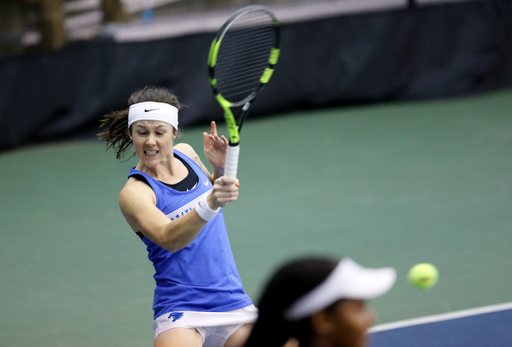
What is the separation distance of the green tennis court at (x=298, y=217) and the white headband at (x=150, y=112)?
170 centimetres

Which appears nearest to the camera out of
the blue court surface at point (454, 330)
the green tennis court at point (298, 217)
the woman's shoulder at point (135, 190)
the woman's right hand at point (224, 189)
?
the woman's right hand at point (224, 189)

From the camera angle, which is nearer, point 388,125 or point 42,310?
point 42,310

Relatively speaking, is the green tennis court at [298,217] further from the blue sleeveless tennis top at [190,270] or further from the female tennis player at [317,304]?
the female tennis player at [317,304]

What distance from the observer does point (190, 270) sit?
277 cm

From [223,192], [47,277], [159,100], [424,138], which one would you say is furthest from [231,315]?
[424,138]

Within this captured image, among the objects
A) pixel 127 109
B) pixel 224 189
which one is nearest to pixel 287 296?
pixel 224 189

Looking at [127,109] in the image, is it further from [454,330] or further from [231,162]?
[454,330]

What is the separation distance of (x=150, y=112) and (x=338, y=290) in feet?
4.67

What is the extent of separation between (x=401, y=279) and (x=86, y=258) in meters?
2.30

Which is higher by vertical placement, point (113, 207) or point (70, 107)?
point (70, 107)

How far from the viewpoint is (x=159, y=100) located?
9.33 feet

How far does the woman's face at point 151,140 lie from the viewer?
8.98ft

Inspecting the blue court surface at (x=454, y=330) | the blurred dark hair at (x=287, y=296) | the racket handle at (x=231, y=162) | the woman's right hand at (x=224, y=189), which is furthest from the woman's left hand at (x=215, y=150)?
the blue court surface at (x=454, y=330)

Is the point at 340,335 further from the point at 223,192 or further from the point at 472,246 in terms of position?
the point at 472,246
